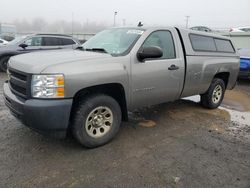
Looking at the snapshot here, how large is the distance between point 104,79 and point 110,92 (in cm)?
46

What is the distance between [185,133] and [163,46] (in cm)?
164

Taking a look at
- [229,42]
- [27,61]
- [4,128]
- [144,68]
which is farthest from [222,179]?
[229,42]

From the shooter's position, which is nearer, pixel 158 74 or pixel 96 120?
pixel 96 120

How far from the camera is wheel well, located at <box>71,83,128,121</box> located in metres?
3.69

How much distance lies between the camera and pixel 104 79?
Answer: 146 inches

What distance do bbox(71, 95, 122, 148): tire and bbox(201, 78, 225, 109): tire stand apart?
2.95 m

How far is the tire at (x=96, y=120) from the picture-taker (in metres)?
3.62

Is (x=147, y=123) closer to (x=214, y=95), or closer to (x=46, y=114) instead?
(x=214, y=95)

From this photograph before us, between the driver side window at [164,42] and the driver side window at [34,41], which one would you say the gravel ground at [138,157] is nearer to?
the driver side window at [164,42]

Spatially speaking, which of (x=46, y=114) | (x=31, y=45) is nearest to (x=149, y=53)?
(x=46, y=114)

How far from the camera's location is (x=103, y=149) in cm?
390

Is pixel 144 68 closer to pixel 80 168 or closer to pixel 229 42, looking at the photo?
pixel 80 168

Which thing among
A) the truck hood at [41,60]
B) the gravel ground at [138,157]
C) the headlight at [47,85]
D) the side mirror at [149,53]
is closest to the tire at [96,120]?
the gravel ground at [138,157]

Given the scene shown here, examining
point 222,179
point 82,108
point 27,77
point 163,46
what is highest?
point 163,46
